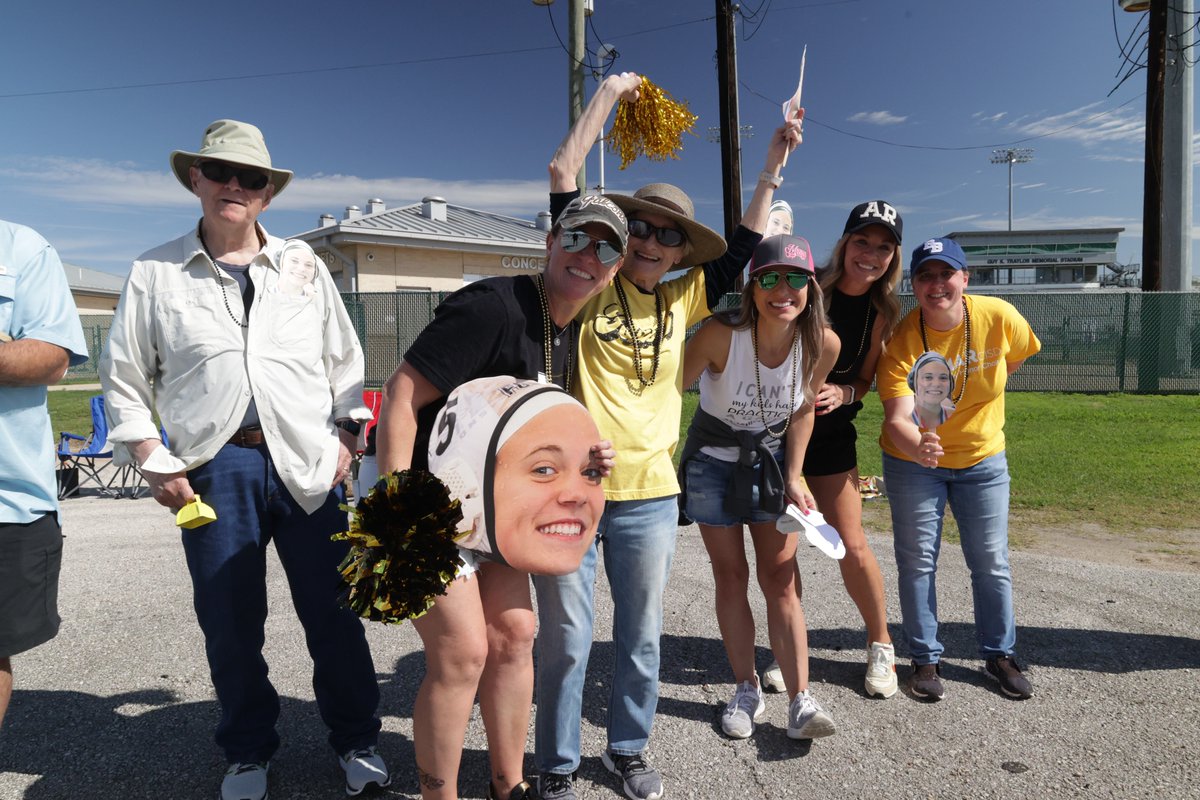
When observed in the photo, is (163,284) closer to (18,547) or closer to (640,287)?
(18,547)

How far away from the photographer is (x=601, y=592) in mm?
4867

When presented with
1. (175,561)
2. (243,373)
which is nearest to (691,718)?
(243,373)

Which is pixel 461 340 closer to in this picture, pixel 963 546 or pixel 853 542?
pixel 853 542

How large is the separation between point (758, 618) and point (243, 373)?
120 inches

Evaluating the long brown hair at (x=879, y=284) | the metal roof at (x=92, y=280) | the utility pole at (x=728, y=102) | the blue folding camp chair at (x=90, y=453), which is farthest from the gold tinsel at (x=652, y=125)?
the metal roof at (x=92, y=280)

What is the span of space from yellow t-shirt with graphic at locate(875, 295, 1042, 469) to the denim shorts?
821 mm

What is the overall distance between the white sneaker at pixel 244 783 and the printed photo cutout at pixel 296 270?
1.63 m

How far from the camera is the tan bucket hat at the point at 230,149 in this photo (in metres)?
2.51

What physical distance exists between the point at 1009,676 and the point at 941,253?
1.88m

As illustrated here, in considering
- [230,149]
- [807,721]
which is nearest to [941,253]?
[807,721]

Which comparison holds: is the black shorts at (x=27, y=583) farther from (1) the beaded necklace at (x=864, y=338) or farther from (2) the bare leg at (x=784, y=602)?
(1) the beaded necklace at (x=864, y=338)

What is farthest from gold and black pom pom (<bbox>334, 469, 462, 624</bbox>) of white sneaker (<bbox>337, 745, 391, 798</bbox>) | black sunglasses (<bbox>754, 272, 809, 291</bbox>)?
black sunglasses (<bbox>754, 272, 809, 291</bbox>)

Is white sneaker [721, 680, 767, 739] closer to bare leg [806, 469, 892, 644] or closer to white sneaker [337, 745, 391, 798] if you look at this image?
bare leg [806, 469, 892, 644]

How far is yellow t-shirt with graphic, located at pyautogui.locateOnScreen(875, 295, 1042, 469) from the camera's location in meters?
3.41
